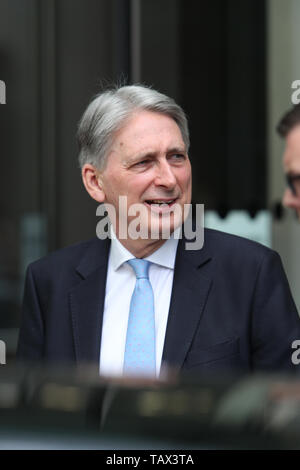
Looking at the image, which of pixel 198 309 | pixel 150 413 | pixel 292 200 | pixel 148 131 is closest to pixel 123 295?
pixel 198 309

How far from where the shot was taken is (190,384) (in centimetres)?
117

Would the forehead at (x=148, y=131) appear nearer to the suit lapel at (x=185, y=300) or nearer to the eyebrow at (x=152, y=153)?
the eyebrow at (x=152, y=153)

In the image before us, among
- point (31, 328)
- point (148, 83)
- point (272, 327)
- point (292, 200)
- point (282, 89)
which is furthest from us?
point (148, 83)

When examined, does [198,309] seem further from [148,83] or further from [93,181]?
[148,83]

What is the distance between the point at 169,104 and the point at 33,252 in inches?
147

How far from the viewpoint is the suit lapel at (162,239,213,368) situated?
2.21 meters

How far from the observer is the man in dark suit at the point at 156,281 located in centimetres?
221

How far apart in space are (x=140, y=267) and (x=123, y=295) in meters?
0.10

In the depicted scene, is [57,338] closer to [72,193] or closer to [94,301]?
[94,301]

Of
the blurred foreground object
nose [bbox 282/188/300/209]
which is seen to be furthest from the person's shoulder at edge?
the blurred foreground object

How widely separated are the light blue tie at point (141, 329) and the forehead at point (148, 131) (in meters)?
0.34

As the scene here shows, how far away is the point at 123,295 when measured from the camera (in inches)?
93.4

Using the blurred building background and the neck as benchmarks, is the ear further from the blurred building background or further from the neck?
the blurred building background
